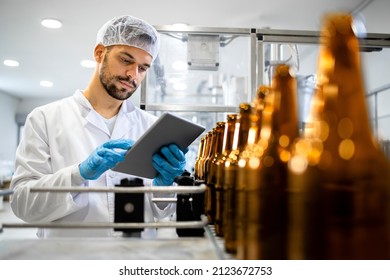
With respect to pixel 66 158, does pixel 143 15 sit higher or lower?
higher

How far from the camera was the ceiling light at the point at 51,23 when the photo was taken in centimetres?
242

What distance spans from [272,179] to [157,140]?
0.39 m

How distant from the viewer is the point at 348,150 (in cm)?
27

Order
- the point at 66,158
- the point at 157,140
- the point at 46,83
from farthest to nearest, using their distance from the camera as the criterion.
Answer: the point at 46,83
the point at 66,158
the point at 157,140

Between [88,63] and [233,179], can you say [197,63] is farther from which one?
[88,63]

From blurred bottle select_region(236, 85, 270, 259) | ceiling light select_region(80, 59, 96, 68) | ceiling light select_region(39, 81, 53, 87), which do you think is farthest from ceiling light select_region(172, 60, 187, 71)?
ceiling light select_region(39, 81, 53, 87)

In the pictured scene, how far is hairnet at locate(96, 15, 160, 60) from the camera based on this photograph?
→ 3.73ft

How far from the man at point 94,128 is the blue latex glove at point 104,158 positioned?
0.14 meters

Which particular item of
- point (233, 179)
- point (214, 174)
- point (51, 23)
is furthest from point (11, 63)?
point (233, 179)

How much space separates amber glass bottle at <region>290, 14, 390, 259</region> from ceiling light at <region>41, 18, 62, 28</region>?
2.52 meters

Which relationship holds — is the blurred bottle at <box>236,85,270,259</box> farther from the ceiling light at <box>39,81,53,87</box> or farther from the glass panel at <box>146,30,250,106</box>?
the ceiling light at <box>39,81,53,87</box>

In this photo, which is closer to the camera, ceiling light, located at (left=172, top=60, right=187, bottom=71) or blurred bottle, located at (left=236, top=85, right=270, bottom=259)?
blurred bottle, located at (left=236, top=85, right=270, bottom=259)

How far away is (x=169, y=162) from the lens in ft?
2.72
